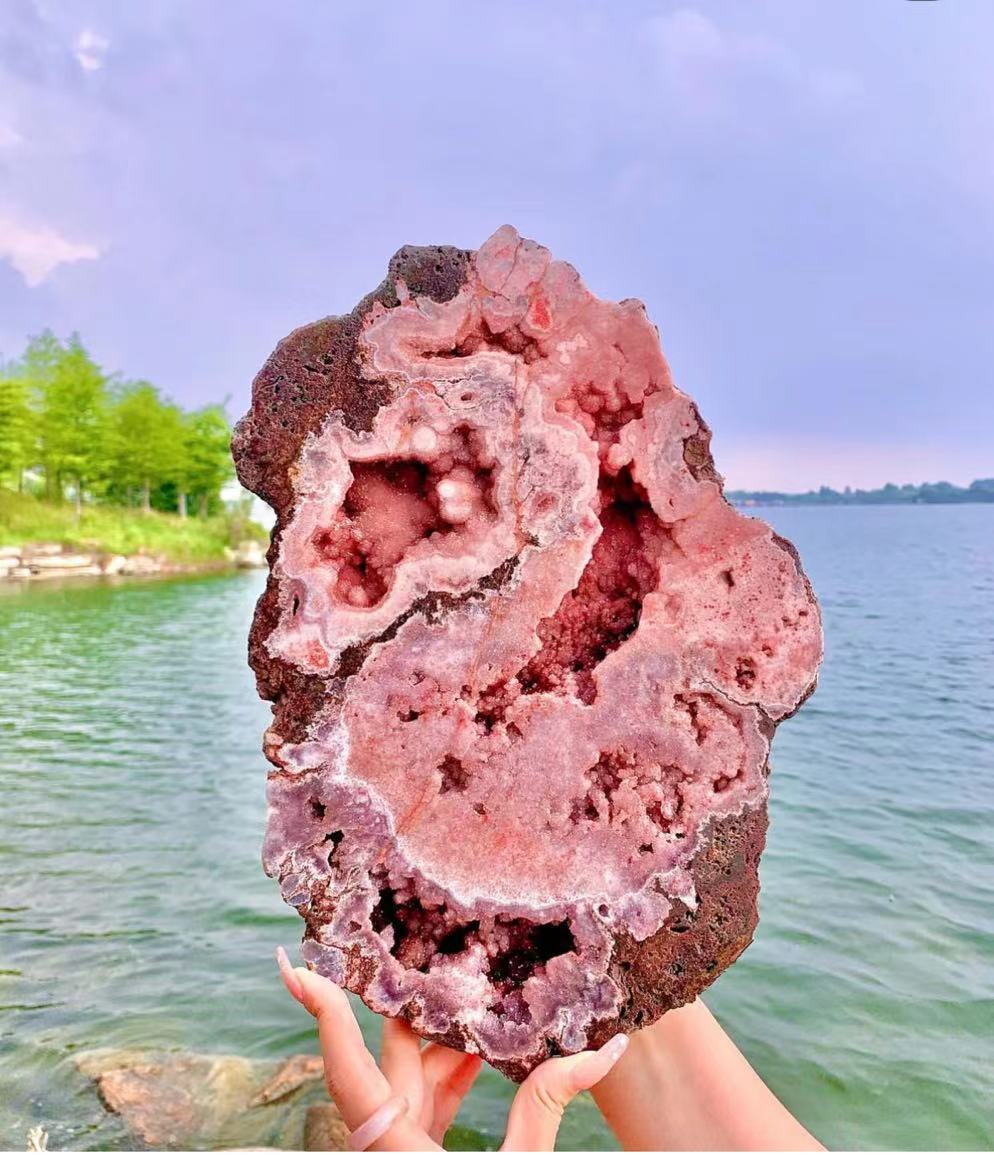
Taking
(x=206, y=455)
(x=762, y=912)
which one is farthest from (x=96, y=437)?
(x=762, y=912)

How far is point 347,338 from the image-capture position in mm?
2254

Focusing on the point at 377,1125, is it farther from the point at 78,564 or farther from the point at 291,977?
the point at 78,564

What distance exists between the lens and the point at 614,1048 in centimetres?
205

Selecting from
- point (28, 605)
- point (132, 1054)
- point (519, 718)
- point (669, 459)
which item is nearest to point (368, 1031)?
point (132, 1054)

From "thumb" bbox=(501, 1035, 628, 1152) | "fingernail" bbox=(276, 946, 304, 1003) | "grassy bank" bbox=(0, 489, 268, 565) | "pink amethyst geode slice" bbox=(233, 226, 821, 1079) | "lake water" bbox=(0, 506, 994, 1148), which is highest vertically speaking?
"pink amethyst geode slice" bbox=(233, 226, 821, 1079)

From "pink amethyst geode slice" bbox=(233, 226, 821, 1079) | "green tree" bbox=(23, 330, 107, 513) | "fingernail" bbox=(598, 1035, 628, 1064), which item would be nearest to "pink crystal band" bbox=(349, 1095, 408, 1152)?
"pink amethyst geode slice" bbox=(233, 226, 821, 1079)

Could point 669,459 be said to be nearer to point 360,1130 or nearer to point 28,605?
point 360,1130

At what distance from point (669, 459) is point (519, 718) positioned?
0.65m

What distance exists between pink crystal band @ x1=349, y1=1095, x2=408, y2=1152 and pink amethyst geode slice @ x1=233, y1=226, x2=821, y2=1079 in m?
0.15

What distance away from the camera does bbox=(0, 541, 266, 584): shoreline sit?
80.0 feet

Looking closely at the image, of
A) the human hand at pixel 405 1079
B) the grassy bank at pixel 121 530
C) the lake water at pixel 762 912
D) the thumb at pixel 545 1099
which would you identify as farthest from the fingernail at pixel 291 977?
the grassy bank at pixel 121 530

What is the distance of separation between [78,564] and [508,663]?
25.9m

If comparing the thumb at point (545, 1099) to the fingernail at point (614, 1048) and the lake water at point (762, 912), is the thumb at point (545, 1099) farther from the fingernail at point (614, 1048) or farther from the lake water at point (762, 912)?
the lake water at point (762, 912)

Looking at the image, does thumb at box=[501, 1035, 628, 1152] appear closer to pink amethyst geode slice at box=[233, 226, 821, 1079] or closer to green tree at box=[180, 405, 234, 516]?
pink amethyst geode slice at box=[233, 226, 821, 1079]
